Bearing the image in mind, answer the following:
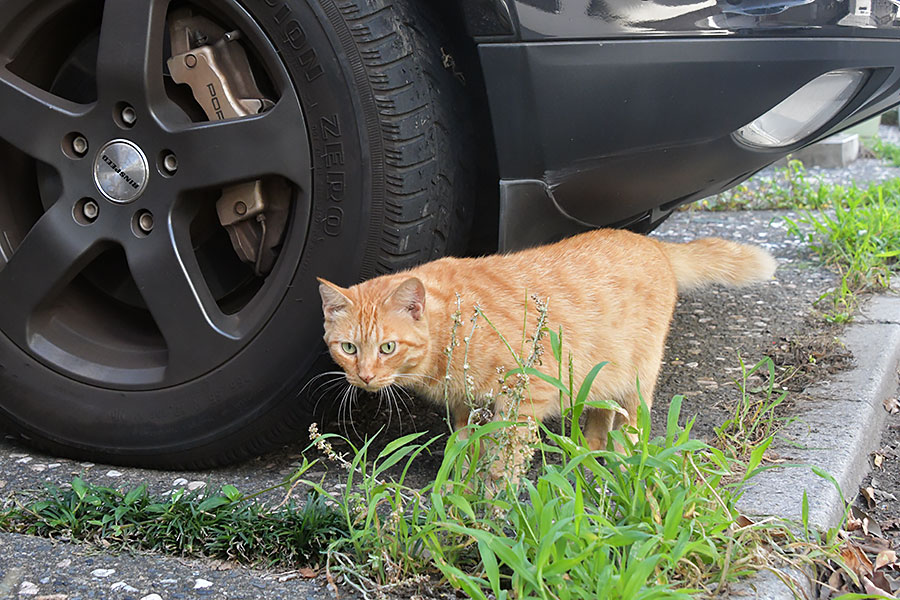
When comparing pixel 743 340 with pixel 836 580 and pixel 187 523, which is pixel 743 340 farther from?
pixel 187 523

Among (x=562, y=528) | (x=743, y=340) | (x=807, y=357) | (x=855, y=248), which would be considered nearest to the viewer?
(x=562, y=528)

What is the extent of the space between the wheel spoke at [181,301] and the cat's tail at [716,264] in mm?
1641

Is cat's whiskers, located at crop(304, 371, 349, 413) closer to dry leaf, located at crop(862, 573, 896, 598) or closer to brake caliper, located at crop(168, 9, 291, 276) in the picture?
brake caliper, located at crop(168, 9, 291, 276)

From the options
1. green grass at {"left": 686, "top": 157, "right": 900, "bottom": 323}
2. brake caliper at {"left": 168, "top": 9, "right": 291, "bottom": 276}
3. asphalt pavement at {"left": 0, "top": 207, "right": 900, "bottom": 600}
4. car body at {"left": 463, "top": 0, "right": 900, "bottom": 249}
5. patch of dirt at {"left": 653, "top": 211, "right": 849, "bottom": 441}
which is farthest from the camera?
green grass at {"left": 686, "top": 157, "right": 900, "bottom": 323}

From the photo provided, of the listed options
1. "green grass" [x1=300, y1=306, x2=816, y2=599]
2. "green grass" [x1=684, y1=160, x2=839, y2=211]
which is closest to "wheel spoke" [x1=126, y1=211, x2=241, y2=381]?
"green grass" [x1=300, y1=306, x2=816, y2=599]

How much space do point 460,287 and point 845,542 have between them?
1152mm

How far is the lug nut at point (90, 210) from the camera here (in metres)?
2.68

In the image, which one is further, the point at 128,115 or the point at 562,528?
the point at 128,115

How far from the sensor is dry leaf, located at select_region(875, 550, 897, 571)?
2242mm

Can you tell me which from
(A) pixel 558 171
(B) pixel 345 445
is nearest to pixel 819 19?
(A) pixel 558 171

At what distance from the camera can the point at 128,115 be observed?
2604 millimetres

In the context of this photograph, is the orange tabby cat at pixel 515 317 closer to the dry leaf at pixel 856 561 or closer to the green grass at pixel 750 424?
the green grass at pixel 750 424

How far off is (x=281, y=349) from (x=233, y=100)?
2.25 ft

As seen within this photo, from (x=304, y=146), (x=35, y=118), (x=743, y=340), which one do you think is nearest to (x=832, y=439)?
(x=743, y=340)
